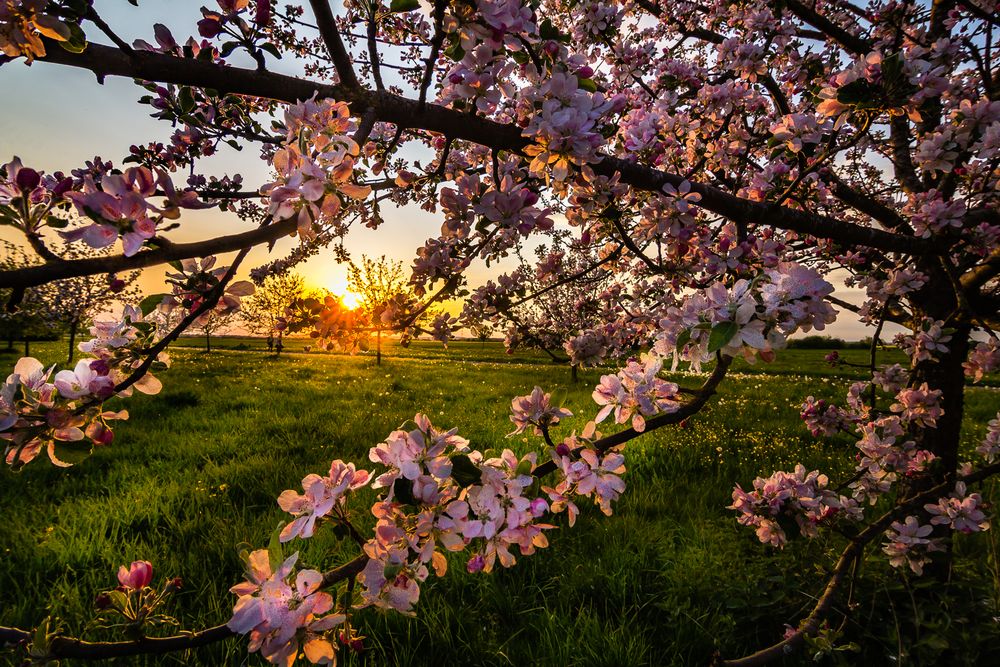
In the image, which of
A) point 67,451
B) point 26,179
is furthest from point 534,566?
point 26,179

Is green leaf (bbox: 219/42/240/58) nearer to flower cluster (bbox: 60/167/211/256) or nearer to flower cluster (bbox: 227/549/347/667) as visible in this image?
flower cluster (bbox: 60/167/211/256)

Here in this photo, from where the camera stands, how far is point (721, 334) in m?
1.04

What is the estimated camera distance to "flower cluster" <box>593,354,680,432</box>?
144 cm

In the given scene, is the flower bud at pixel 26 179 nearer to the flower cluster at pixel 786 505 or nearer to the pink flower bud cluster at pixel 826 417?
the flower cluster at pixel 786 505

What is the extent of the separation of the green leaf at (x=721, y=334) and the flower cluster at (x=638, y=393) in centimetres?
37

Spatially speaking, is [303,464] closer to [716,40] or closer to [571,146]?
[571,146]

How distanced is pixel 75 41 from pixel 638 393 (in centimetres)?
180

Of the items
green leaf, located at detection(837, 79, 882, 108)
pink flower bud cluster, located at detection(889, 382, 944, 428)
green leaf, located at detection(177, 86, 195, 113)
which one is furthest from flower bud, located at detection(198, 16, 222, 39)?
pink flower bud cluster, located at detection(889, 382, 944, 428)

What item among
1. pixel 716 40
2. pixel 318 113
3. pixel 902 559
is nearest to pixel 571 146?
pixel 318 113

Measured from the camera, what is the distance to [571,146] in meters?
1.44

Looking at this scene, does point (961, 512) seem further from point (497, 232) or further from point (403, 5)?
point (403, 5)

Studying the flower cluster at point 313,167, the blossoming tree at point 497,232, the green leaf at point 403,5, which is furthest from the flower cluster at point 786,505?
the green leaf at point 403,5

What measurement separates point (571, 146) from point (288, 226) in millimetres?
903

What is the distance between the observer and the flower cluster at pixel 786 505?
241 cm
